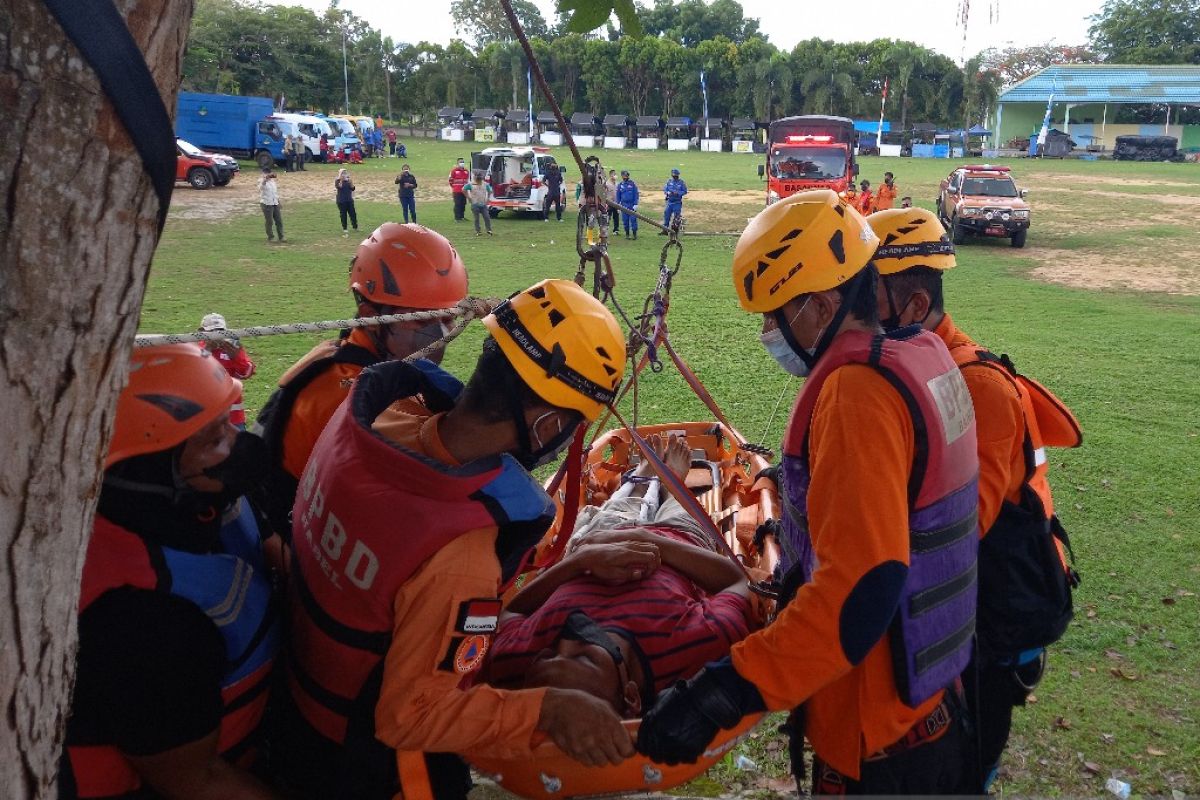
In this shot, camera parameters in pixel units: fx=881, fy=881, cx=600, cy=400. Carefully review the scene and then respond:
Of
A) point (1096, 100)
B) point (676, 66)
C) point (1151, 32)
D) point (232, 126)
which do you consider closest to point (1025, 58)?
point (1151, 32)

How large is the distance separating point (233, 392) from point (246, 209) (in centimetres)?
2534

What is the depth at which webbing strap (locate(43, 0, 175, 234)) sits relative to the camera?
→ 1.06 m

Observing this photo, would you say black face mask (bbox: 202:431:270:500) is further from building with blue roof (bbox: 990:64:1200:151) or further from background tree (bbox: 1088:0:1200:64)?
background tree (bbox: 1088:0:1200:64)

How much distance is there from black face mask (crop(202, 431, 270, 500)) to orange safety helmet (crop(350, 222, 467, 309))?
6.18 ft

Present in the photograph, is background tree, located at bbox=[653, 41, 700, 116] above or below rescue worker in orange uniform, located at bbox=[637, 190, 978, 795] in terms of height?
above

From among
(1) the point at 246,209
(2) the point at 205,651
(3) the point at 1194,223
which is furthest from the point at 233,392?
(3) the point at 1194,223

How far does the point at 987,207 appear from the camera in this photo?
20.5m

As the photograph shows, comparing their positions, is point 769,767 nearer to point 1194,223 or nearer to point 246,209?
point 246,209

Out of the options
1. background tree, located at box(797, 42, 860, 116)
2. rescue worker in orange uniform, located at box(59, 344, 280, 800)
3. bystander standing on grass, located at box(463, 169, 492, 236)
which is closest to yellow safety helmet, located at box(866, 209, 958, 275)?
rescue worker in orange uniform, located at box(59, 344, 280, 800)

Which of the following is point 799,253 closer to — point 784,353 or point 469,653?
point 784,353

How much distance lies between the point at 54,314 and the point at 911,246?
132 inches

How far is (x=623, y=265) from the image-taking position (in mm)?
17641

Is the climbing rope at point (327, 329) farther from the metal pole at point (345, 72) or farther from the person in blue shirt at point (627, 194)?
the metal pole at point (345, 72)

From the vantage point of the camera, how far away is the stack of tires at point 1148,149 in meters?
53.6
